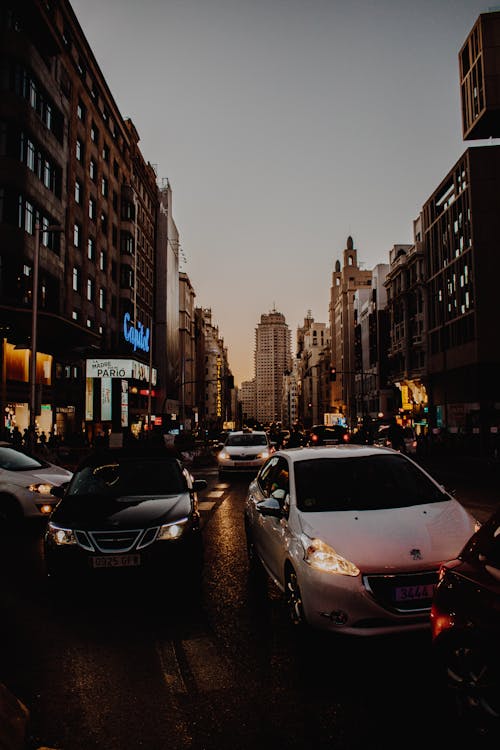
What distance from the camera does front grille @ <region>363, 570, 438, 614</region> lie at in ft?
14.3

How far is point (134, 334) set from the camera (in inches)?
1951

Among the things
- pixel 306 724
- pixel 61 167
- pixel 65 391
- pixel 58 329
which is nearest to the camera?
pixel 306 724

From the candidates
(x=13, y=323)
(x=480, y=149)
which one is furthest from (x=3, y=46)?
(x=480, y=149)

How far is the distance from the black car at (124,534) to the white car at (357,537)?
89 cm

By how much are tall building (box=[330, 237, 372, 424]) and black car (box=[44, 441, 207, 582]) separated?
106096mm

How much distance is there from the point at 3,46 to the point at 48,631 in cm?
2985

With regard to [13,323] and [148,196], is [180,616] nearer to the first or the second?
[13,323]

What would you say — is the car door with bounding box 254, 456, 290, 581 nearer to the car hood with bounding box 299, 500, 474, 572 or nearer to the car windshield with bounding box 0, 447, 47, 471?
the car hood with bounding box 299, 500, 474, 572

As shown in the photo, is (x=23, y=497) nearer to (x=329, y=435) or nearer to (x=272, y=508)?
(x=272, y=508)

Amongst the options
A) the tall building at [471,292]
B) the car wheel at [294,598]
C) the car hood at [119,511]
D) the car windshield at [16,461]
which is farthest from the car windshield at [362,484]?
the tall building at [471,292]

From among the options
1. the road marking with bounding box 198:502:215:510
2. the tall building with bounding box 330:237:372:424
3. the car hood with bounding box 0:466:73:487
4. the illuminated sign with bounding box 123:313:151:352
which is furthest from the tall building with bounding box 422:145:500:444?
the tall building with bounding box 330:237:372:424

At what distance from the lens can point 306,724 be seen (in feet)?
11.5

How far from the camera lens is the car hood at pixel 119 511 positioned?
6.37 metres

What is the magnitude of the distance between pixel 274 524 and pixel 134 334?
45.0m
